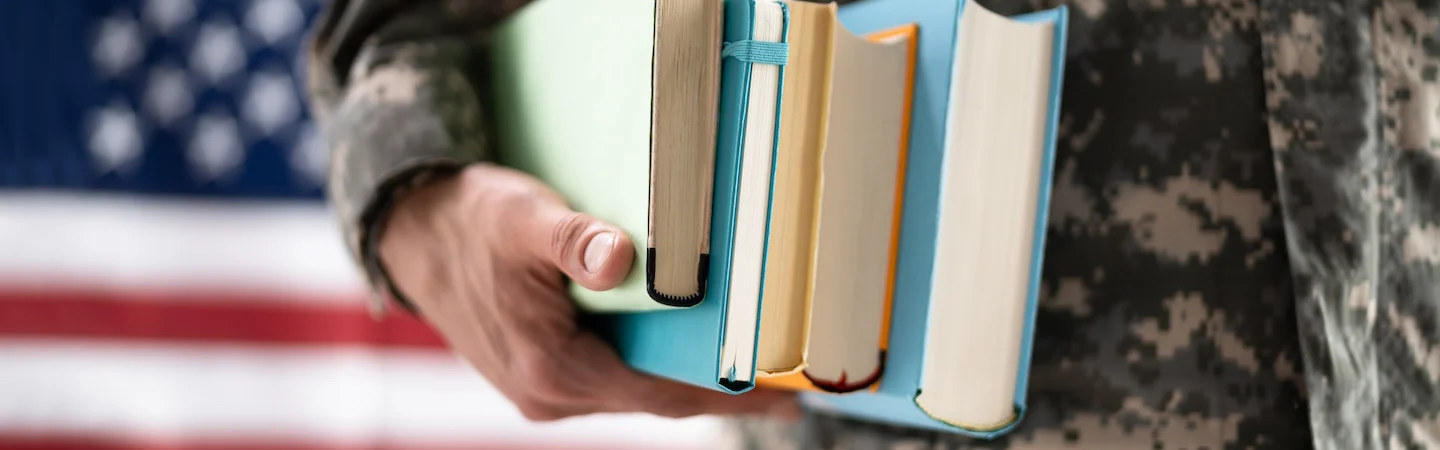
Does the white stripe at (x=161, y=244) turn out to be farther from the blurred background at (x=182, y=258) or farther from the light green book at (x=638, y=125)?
the light green book at (x=638, y=125)

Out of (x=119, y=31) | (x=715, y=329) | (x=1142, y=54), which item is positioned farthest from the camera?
(x=119, y=31)

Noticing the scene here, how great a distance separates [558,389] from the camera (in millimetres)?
440

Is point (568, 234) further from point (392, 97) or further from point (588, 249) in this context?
point (392, 97)

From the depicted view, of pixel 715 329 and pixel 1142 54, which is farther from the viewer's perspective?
pixel 1142 54

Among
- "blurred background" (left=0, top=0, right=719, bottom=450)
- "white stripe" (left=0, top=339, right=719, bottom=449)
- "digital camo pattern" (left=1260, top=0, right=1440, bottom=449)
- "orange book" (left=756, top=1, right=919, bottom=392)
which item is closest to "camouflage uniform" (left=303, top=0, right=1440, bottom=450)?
"digital camo pattern" (left=1260, top=0, right=1440, bottom=449)

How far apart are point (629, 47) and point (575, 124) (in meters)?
0.08

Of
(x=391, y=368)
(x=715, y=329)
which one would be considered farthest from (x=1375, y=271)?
(x=391, y=368)

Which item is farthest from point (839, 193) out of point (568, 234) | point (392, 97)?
point (392, 97)

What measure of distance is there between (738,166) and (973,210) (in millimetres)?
105

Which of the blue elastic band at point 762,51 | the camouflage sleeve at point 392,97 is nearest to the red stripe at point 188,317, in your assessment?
the camouflage sleeve at point 392,97

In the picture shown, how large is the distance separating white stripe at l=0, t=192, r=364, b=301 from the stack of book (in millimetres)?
1071

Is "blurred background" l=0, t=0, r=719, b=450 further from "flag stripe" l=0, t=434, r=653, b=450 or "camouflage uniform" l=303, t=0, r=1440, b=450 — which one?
"camouflage uniform" l=303, t=0, r=1440, b=450

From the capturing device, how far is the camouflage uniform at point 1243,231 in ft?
1.25

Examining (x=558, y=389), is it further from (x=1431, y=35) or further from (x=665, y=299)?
(x=1431, y=35)
